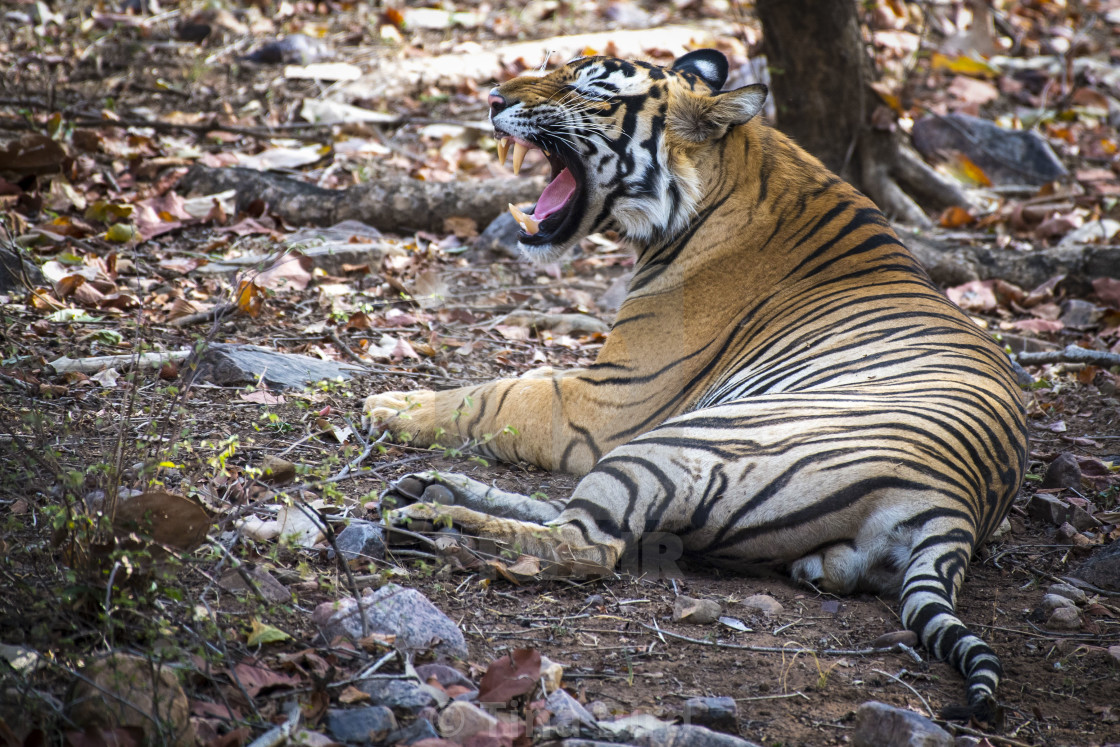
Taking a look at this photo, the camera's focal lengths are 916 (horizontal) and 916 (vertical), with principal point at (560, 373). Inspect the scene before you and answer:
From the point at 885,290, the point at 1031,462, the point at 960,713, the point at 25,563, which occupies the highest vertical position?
the point at 885,290

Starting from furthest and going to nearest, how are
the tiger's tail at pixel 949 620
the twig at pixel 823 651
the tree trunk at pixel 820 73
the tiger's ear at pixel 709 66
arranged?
the tree trunk at pixel 820 73 → the tiger's ear at pixel 709 66 → the twig at pixel 823 651 → the tiger's tail at pixel 949 620

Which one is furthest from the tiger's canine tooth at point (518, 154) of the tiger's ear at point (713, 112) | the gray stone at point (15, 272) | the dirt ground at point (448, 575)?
the gray stone at point (15, 272)

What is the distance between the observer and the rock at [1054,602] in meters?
2.75

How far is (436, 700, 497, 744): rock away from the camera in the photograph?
185cm

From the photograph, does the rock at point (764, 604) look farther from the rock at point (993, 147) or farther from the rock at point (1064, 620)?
the rock at point (993, 147)

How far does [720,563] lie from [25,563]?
186 cm

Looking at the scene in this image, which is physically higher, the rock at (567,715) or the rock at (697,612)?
the rock at (567,715)

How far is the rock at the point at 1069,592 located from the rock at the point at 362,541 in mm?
2062

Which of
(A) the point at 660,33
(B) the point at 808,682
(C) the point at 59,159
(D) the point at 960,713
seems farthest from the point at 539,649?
(A) the point at 660,33

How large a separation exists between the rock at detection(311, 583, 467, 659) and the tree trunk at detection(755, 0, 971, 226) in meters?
5.14

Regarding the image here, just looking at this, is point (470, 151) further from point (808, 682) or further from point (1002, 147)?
point (808, 682)

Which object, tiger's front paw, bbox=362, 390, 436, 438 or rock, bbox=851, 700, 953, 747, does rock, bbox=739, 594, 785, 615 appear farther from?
tiger's front paw, bbox=362, 390, 436, 438

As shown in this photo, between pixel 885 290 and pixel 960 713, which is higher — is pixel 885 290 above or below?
above

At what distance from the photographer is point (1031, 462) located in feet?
12.8
